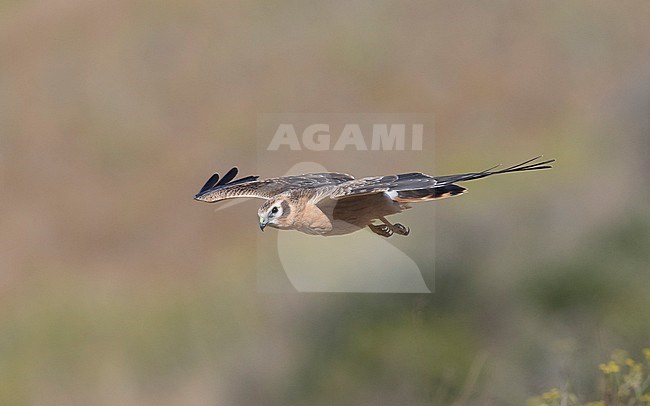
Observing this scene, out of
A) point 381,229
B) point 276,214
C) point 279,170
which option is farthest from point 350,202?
point 279,170

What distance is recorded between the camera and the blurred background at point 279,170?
1171 centimetres

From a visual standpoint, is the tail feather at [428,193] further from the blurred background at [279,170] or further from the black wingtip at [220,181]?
the blurred background at [279,170]

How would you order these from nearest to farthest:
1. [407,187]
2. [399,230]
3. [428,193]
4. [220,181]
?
[407,187] → [428,193] → [399,230] → [220,181]

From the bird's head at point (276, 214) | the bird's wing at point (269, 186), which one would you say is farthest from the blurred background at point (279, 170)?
the bird's head at point (276, 214)

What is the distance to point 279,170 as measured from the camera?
10719 millimetres

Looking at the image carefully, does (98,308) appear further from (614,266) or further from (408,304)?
(614,266)

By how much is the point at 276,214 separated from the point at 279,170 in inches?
230

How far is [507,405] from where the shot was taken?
26.1ft

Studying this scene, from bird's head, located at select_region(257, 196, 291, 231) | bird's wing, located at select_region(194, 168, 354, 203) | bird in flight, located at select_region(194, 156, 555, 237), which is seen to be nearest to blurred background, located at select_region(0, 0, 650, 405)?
bird's wing, located at select_region(194, 168, 354, 203)

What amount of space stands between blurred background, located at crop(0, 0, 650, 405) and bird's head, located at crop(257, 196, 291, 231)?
501 centimetres

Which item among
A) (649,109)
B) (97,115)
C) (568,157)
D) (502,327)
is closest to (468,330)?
(502,327)

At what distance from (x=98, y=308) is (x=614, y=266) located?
6.55 meters
